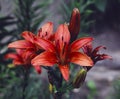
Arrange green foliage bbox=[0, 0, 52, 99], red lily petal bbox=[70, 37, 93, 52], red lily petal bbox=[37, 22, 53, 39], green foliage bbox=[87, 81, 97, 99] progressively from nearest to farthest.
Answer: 1. red lily petal bbox=[70, 37, 93, 52]
2. red lily petal bbox=[37, 22, 53, 39]
3. green foliage bbox=[0, 0, 52, 99]
4. green foliage bbox=[87, 81, 97, 99]

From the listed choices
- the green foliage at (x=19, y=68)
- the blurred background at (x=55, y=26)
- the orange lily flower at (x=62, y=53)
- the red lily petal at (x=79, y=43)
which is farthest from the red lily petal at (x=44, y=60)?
the green foliage at (x=19, y=68)

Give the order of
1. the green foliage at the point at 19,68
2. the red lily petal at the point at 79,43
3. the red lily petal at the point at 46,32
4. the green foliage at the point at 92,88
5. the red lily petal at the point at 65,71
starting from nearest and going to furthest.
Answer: the red lily petal at the point at 65,71
the red lily petal at the point at 79,43
the red lily petal at the point at 46,32
the green foliage at the point at 19,68
the green foliage at the point at 92,88

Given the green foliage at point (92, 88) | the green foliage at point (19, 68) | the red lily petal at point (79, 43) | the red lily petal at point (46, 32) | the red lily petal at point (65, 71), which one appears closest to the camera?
the red lily petal at point (65, 71)

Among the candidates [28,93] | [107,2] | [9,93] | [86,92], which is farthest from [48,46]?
[107,2]

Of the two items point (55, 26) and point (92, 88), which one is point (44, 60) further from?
point (55, 26)

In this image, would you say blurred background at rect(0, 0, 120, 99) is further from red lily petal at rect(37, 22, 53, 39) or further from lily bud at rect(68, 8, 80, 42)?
lily bud at rect(68, 8, 80, 42)

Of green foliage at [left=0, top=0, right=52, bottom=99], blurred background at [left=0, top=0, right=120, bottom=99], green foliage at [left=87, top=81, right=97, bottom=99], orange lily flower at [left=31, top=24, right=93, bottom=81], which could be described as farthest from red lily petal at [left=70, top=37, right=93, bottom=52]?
green foliage at [left=87, top=81, right=97, bottom=99]

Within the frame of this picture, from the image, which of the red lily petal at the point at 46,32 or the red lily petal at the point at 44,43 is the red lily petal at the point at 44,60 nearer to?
the red lily petal at the point at 44,43
